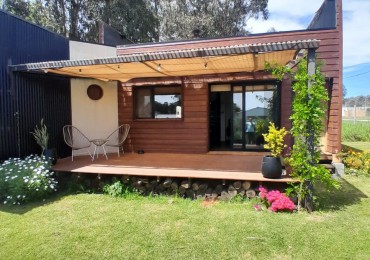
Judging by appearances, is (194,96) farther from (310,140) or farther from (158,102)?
(310,140)

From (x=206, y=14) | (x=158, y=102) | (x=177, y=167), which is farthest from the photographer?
(x=206, y=14)

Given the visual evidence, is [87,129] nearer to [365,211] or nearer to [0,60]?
[0,60]

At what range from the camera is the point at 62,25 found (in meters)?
17.9

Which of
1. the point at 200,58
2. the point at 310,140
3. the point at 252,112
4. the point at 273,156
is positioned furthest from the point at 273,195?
the point at 252,112

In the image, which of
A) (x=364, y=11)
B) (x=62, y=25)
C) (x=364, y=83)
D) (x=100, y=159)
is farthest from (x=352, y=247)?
(x=364, y=83)

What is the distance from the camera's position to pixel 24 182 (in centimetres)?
496

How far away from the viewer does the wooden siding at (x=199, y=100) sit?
22.9 feet

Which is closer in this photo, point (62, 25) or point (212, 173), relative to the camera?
point (212, 173)

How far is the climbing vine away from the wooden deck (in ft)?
1.15

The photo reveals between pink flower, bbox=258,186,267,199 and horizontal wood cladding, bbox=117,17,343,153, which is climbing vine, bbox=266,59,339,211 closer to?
pink flower, bbox=258,186,267,199

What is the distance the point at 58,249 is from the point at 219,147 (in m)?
6.38

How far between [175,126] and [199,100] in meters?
1.07

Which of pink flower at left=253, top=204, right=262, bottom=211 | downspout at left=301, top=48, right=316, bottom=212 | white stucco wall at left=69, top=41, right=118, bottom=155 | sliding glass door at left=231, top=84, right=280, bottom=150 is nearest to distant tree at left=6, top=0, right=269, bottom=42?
white stucco wall at left=69, top=41, right=118, bottom=155

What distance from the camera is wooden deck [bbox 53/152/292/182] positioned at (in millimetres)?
5168
